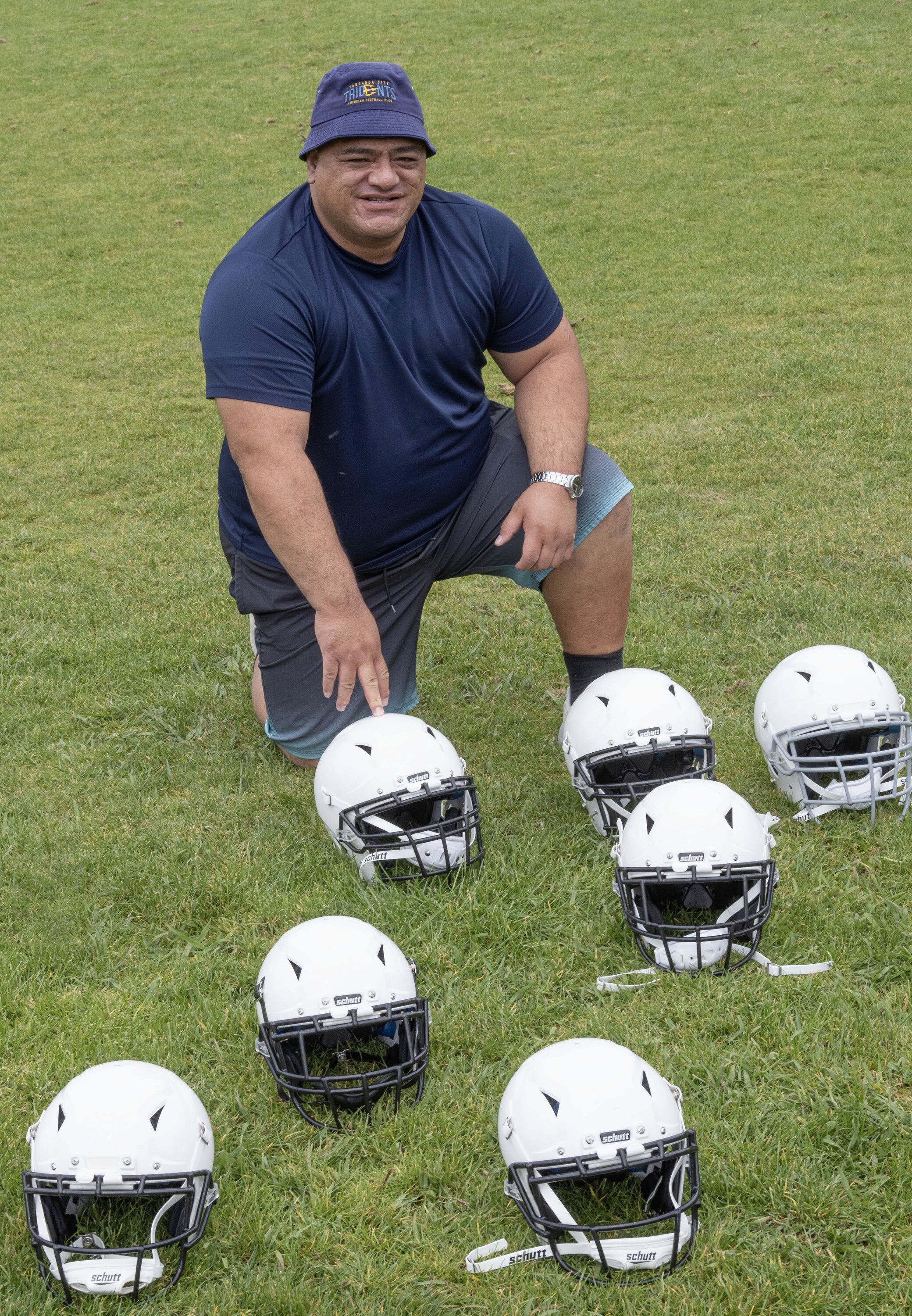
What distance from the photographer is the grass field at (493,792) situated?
264 centimetres

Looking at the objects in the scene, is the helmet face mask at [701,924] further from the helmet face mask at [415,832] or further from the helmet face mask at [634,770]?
the helmet face mask at [415,832]

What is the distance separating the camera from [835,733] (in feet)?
12.9

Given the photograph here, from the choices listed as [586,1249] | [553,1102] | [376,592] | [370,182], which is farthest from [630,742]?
[370,182]

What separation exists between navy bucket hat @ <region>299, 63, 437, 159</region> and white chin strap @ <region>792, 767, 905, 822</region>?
2345 millimetres

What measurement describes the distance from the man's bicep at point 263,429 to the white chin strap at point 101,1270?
2.20 m

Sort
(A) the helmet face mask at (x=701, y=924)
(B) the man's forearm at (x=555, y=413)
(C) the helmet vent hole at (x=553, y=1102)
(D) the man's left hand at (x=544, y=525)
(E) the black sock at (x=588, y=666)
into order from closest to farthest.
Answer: (C) the helmet vent hole at (x=553, y=1102) → (A) the helmet face mask at (x=701, y=924) → (D) the man's left hand at (x=544, y=525) → (B) the man's forearm at (x=555, y=413) → (E) the black sock at (x=588, y=666)

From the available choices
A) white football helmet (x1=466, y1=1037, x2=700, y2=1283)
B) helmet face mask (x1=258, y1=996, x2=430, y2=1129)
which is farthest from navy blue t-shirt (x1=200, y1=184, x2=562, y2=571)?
white football helmet (x1=466, y1=1037, x2=700, y2=1283)

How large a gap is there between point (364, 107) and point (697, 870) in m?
2.49

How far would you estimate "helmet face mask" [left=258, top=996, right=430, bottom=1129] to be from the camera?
9.37 ft

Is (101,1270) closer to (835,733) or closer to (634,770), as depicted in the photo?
(634,770)

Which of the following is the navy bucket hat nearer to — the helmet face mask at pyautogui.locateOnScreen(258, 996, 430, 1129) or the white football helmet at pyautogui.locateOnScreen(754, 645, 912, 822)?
the white football helmet at pyautogui.locateOnScreen(754, 645, 912, 822)

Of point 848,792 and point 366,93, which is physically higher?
point 366,93

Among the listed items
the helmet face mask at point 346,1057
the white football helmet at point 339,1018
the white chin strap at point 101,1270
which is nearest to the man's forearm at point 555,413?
the white football helmet at point 339,1018

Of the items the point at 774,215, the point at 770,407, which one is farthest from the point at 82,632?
the point at 774,215
